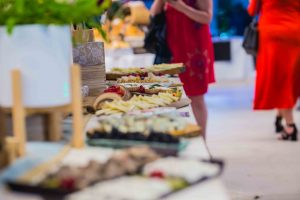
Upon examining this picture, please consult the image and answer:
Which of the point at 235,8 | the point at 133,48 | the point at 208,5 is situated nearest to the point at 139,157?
the point at 208,5

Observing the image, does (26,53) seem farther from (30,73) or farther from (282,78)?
(282,78)

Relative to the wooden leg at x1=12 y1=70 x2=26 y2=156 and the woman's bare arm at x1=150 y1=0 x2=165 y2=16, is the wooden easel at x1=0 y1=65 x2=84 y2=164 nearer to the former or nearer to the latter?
the wooden leg at x1=12 y1=70 x2=26 y2=156

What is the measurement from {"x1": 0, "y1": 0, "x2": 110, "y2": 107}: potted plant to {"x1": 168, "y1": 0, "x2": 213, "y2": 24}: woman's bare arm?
2.03 metres

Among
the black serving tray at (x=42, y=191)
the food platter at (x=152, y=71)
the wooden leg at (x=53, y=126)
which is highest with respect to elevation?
the food platter at (x=152, y=71)

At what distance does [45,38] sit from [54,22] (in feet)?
0.14

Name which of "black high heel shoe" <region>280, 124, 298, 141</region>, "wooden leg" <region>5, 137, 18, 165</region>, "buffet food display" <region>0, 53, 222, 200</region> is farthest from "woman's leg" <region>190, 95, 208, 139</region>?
"wooden leg" <region>5, 137, 18, 165</region>

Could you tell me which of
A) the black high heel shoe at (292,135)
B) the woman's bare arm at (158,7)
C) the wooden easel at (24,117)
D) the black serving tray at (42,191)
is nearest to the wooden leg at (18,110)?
the wooden easel at (24,117)

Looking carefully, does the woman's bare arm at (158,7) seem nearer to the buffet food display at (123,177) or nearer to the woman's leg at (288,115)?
the woman's leg at (288,115)

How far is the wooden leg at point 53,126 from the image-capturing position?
1327 mm

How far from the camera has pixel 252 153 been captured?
14.2ft

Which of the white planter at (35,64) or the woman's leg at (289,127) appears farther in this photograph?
the woman's leg at (289,127)

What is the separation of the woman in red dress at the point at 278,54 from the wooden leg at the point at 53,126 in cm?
323

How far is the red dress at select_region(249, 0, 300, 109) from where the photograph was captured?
4.33 metres

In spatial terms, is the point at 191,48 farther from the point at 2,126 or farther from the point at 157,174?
the point at 157,174
